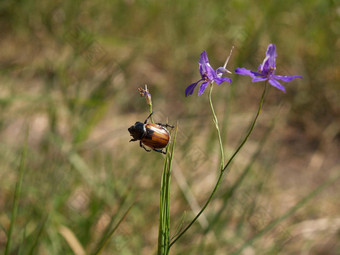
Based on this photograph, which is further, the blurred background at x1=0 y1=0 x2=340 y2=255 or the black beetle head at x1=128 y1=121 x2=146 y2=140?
the blurred background at x1=0 y1=0 x2=340 y2=255

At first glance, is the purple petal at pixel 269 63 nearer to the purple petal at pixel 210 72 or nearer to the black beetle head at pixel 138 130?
the purple petal at pixel 210 72

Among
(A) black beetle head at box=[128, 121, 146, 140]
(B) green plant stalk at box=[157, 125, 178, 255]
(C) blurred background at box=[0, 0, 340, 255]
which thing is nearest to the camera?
(B) green plant stalk at box=[157, 125, 178, 255]

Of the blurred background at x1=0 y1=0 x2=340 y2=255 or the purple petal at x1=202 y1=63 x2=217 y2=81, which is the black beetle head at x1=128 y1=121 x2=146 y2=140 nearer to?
the purple petal at x1=202 y1=63 x2=217 y2=81

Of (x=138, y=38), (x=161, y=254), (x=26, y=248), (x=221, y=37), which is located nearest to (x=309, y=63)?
(x=221, y=37)

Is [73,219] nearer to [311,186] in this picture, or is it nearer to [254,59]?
[311,186]

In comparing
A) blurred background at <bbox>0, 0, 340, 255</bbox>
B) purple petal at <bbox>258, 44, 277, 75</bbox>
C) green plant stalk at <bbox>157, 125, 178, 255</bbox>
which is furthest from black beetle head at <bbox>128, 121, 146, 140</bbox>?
blurred background at <bbox>0, 0, 340, 255</bbox>

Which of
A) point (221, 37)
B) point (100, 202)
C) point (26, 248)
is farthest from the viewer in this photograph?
point (221, 37)

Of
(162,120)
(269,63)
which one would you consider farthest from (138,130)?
(162,120)

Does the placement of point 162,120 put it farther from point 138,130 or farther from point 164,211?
point 164,211
